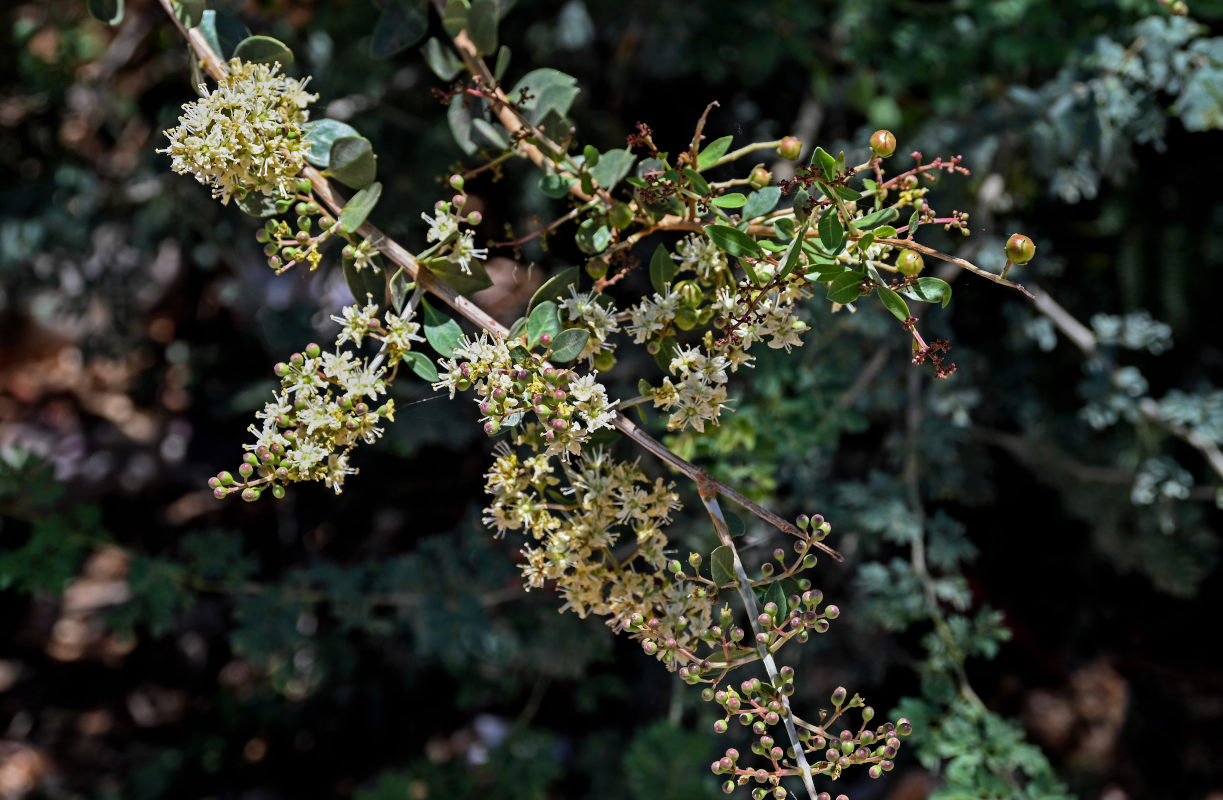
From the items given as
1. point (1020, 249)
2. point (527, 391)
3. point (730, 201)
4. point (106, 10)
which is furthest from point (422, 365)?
point (106, 10)

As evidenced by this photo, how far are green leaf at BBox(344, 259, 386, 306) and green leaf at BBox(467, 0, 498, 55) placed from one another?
0.39 metres

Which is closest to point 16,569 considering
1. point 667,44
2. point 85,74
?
point 85,74

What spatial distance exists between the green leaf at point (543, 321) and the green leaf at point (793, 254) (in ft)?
0.87

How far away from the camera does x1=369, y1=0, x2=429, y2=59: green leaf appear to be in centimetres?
135

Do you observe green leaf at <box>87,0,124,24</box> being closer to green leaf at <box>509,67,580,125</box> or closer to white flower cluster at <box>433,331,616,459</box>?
green leaf at <box>509,67,580,125</box>

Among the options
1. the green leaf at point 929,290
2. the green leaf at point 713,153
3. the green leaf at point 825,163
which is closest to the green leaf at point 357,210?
the green leaf at point 713,153

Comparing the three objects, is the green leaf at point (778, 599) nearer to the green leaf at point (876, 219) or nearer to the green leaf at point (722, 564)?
the green leaf at point (722, 564)

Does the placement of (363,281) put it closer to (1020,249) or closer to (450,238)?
(450,238)

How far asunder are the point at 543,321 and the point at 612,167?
25 cm

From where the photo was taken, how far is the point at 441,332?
1.11 metres

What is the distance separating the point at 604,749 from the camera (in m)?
2.48

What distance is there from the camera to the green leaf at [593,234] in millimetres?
1145

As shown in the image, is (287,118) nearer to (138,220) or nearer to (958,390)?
(958,390)

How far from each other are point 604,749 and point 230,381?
63.7 inches
